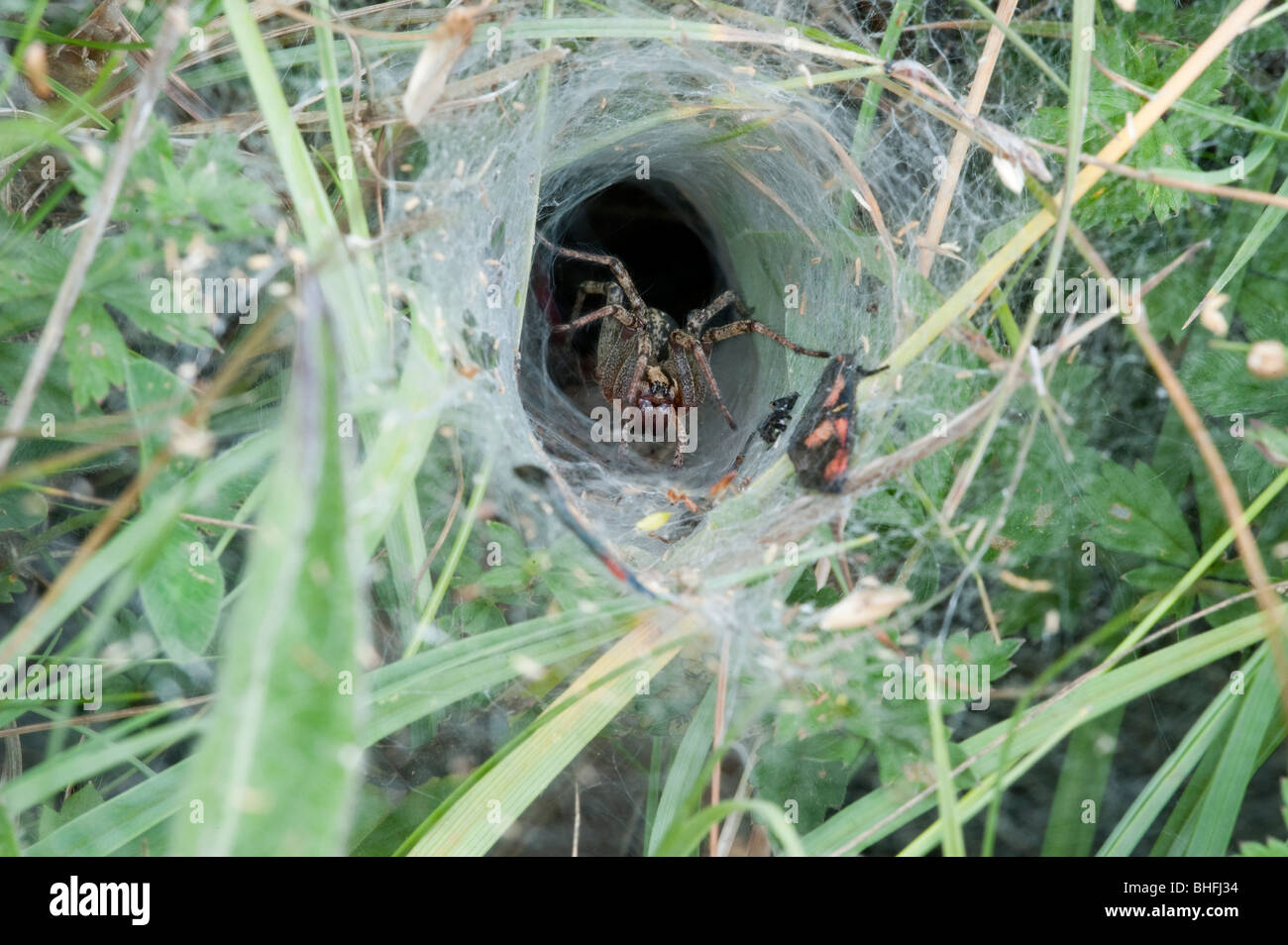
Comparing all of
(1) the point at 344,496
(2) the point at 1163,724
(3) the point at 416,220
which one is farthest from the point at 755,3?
(2) the point at 1163,724

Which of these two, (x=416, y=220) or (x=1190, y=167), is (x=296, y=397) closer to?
(x=416, y=220)

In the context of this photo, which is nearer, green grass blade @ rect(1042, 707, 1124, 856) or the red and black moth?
the red and black moth

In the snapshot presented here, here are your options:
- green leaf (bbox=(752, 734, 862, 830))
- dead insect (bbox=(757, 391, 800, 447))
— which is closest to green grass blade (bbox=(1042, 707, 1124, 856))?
green leaf (bbox=(752, 734, 862, 830))

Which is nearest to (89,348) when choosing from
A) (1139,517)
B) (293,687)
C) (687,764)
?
(293,687)

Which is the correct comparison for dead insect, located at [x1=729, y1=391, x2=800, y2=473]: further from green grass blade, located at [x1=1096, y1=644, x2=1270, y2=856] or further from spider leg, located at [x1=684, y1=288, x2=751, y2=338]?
green grass blade, located at [x1=1096, y1=644, x2=1270, y2=856]

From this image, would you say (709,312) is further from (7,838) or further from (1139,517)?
(7,838)

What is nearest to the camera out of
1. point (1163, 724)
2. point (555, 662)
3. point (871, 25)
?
point (555, 662)
